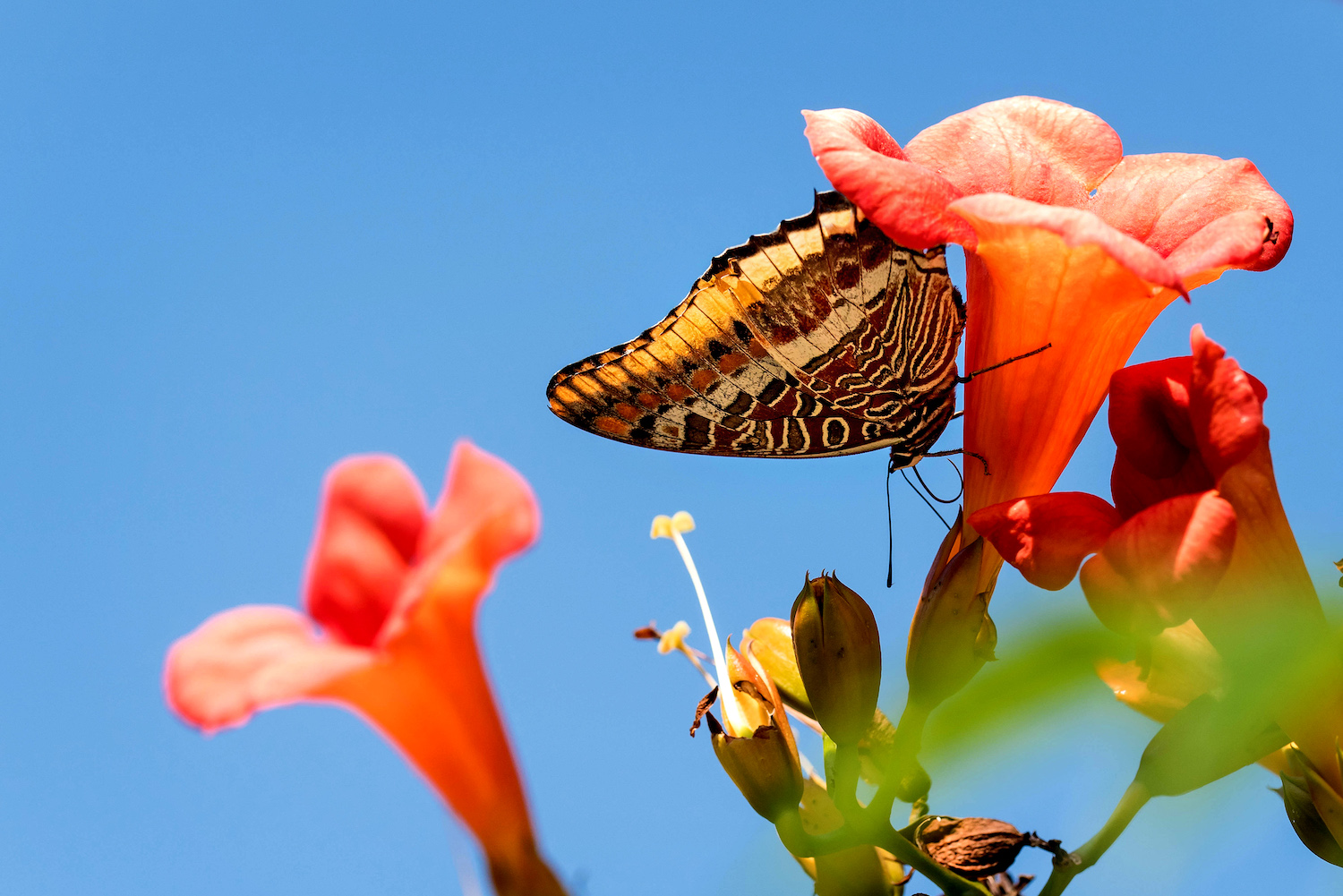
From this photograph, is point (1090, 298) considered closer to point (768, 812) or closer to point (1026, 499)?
point (1026, 499)

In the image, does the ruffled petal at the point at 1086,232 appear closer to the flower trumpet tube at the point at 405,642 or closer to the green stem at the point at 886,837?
the flower trumpet tube at the point at 405,642

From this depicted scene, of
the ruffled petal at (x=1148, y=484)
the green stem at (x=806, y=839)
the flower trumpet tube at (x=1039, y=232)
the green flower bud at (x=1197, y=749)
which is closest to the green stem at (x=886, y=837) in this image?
the green stem at (x=806, y=839)

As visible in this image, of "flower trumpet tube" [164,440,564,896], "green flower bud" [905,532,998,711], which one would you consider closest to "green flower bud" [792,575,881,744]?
"green flower bud" [905,532,998,711]

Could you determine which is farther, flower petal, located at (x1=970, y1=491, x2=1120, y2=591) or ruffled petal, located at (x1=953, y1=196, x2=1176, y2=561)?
ruffled petal, located at (x1=953, y1=196, x2=1176, y2=561)

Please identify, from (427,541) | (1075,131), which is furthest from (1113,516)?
(427,541)

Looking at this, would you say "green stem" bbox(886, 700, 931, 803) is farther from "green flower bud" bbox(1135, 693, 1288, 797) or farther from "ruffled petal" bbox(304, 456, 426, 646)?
"ruffled petal" bbox(304, 456, 426, 646)
